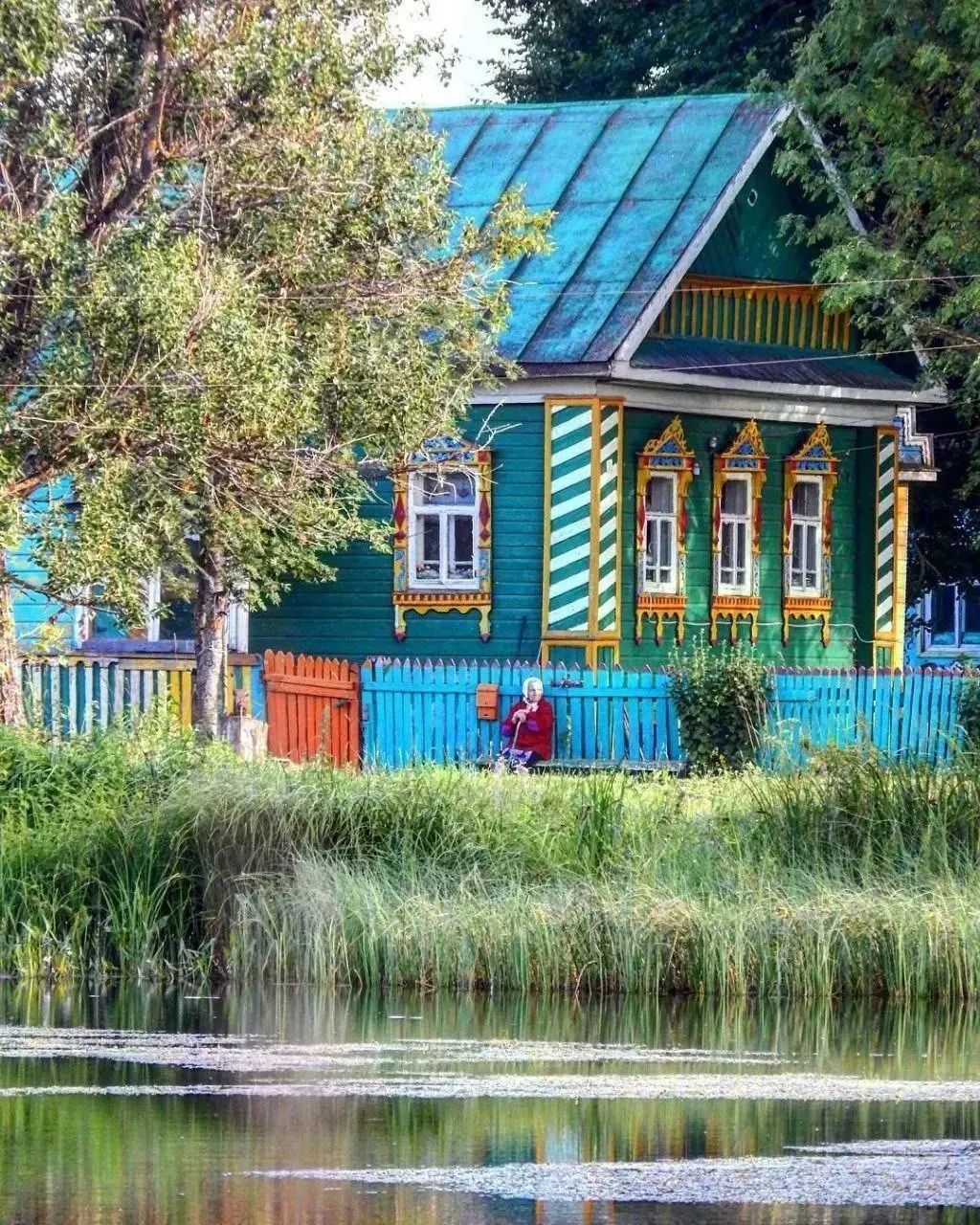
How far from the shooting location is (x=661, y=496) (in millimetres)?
27703

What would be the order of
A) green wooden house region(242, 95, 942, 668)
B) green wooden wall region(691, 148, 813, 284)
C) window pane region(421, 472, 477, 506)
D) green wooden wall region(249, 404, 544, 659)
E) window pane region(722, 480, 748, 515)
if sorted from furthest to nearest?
window pane region(722, 480, 748, 515) < green wooden wall region(691, 148, 813, 284) < window pane region(421, 472, 477, 506) < green wooden wall region(249, 404, 544, 659) < green wooden house region(242, 95, 942, 668)

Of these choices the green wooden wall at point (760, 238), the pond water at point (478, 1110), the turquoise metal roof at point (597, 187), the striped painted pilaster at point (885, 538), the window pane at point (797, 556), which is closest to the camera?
the pond water at point (478, 1110)

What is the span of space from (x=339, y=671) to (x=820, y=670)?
464 centimetres

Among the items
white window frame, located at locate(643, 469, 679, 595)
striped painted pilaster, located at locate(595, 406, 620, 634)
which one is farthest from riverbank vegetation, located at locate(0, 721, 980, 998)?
white window frame, located at locate(643, 469, 679, 595)

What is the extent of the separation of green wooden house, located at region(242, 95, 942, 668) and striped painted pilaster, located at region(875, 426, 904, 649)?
1.2 inches

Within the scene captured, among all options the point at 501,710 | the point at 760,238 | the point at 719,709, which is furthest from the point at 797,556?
the point at 501,710

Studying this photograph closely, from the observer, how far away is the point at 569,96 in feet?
126

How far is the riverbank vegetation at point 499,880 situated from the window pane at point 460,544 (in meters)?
10.8

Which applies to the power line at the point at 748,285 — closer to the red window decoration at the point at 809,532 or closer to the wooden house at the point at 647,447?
the wooden house at the point at 647,447

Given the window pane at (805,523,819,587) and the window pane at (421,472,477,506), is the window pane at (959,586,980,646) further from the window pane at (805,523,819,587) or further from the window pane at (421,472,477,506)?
the window pane at (421,472,477,506)

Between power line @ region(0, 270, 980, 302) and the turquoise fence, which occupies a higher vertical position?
power line @ region(0, 270, 980, 302)

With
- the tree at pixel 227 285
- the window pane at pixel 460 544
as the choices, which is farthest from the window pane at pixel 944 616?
the tree at pixel 227 285

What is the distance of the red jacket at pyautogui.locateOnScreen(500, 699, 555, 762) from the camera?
24.8 metres

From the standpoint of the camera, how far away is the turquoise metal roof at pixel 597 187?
26.2 m
